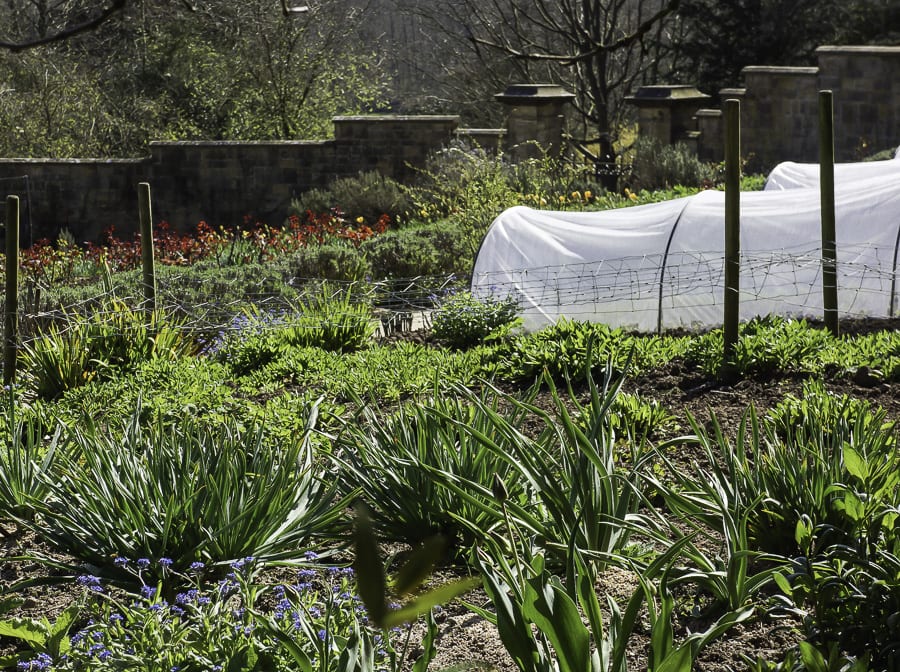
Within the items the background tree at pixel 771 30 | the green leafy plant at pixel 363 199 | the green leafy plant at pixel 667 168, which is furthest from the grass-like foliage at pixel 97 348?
the background tree at pixel 771 30

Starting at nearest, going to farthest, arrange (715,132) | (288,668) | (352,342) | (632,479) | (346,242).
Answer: (288,668) < (632,479) < (352,342) < (346,242) < (715,132)

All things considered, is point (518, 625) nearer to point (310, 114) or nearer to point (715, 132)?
point (715, 132)

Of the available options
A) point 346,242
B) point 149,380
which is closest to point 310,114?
point 346,242

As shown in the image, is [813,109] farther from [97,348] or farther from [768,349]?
[97,348]

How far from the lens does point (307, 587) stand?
9.89ft

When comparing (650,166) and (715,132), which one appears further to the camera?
(715,132)

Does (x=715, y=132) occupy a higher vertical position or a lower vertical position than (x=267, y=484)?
higher

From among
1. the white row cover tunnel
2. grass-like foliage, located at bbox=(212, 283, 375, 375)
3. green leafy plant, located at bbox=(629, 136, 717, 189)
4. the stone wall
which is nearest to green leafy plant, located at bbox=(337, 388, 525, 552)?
grass-like foliage, located at bbox=(212, 283, 375, 375)

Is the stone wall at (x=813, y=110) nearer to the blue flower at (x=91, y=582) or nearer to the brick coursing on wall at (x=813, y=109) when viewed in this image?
the brick coursing on wall at (x=813, y=109)

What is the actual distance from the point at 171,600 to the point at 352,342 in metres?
4.32

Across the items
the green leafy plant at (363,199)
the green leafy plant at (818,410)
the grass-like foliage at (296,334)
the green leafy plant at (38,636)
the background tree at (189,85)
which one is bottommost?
the green leafy plant at (38,636)

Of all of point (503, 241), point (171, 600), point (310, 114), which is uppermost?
point (310, 114)

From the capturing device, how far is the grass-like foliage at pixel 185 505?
3449mm

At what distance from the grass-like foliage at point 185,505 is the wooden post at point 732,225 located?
3.01 m
